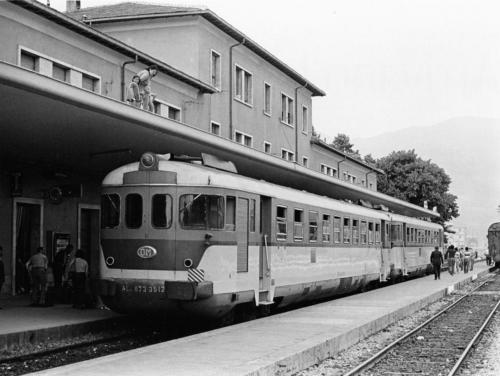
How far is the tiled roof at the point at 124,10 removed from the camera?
29.8m

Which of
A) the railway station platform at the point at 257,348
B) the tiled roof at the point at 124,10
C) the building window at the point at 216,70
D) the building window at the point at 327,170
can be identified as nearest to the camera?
the railway station platform at the point at 257,348

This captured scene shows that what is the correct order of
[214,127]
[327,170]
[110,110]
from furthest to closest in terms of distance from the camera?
[327,170], [214,127], [110,110]

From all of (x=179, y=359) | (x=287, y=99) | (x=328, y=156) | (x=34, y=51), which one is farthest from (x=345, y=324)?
(x=328, y=156)

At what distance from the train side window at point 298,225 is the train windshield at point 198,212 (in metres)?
4.01

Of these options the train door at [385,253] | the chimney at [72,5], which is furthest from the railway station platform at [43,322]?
the chimney at [72,5]

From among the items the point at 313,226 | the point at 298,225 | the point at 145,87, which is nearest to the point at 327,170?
the point at 145,87

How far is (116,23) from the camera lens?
30.1 metres

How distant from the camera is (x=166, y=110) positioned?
86.8 feet

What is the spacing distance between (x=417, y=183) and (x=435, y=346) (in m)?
61.1

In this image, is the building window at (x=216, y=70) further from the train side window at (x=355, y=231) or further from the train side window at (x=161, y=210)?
the train side window at (x=161, y=210)

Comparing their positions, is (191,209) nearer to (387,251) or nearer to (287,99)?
(387,251)

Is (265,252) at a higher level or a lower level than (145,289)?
higher

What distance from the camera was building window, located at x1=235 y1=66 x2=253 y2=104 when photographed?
3334 centimetres

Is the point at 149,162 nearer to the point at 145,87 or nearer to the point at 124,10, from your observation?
the point at 145,87
